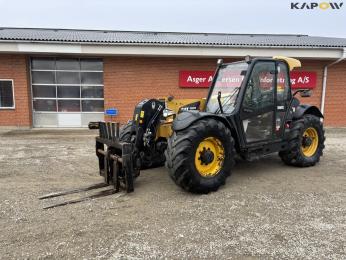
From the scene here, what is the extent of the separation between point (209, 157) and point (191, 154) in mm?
425

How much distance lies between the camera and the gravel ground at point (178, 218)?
3057 mm

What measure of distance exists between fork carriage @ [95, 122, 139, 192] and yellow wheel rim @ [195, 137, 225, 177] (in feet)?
3.28

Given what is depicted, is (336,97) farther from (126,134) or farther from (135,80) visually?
(126,134)

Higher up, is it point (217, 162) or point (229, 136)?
point (229, 136)

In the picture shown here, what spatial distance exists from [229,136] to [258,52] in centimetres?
887

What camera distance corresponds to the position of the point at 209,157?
4.59 metres

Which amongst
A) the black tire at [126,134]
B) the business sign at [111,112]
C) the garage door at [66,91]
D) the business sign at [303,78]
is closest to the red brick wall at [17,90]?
the garage door at [66,91]

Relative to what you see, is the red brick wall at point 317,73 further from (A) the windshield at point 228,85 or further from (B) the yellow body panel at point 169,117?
(B) the yellow body panel at point 169,117

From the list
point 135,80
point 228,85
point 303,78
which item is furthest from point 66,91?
point 303,78

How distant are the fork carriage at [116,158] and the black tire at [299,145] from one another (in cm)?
318

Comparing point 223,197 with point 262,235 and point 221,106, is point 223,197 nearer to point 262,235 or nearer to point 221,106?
point 262,235

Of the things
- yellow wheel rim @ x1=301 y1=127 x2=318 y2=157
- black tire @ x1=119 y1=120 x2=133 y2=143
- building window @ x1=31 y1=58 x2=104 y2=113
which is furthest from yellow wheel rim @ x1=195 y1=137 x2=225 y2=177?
building window @ x1=31 y1=58 x2=104 y2=113

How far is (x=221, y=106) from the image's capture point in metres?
5.18

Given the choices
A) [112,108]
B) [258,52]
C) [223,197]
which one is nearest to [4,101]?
[112,108]
